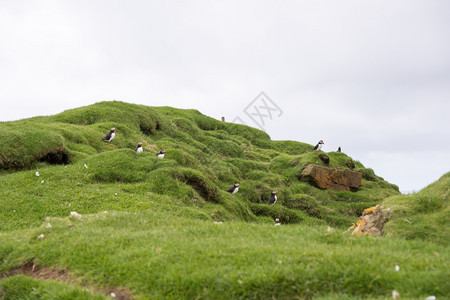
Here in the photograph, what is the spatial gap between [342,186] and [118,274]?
2602 centimetres

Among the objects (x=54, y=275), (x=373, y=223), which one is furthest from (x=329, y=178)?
(x=54, y=275)

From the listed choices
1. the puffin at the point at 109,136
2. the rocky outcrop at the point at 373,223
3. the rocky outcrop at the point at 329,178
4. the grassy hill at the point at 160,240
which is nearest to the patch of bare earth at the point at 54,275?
the grassy hill at the point at 160,240

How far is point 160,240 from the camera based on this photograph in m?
10.5

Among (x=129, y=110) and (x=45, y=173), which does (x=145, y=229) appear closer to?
(x=45, y=173)

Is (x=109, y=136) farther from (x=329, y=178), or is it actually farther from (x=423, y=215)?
(x=423, y=215)

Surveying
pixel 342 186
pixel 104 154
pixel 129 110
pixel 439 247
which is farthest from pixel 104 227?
pixel 342 186

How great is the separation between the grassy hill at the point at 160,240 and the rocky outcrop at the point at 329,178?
277 inches

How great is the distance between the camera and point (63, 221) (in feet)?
40.9

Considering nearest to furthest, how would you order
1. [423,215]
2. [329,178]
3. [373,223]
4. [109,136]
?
[423,215] < [373,223] < [109,136] < [329,178]

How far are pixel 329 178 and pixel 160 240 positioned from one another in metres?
23.9

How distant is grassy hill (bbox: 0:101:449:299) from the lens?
8.16 metres

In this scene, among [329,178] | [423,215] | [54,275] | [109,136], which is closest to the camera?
[54,275]

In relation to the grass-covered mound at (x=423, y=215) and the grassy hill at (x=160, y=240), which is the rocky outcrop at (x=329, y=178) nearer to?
the grassy hill at (x=160, y=240)

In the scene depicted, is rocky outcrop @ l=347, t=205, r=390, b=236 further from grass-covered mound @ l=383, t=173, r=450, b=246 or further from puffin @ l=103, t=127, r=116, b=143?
puffin @ l=103, t=127, r=116, b=143
